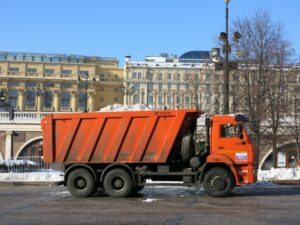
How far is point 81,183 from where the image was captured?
17.7m

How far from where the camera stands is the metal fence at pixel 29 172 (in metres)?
25.3

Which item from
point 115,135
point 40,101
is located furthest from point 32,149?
point 40,101

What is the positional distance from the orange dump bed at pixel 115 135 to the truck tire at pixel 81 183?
1.49ft

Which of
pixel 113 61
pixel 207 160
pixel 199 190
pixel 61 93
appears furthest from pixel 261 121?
pixel 113 61

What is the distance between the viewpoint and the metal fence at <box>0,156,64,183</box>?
2534cm

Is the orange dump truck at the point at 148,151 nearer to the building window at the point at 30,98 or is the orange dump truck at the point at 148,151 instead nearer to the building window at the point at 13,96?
the building window at the point at 30,98

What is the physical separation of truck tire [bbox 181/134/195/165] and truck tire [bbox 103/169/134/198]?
2.00 m

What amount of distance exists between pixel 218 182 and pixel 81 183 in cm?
475

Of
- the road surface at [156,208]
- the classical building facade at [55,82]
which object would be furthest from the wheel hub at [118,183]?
the classical building facade at [55,82]

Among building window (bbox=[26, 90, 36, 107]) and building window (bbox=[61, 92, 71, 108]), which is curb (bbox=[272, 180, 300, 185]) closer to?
building window (bbox=[26, 90, 36, 107])

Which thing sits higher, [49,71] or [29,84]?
[49,71]

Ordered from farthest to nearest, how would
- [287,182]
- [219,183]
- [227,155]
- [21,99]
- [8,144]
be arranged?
1. [21,99]
2. [8,144]
3. [287,182]
4. [227,155]
5. [219,183]

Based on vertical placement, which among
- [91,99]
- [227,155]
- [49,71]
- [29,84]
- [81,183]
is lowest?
[81,183]

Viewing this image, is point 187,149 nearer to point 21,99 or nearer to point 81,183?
point 81,183
